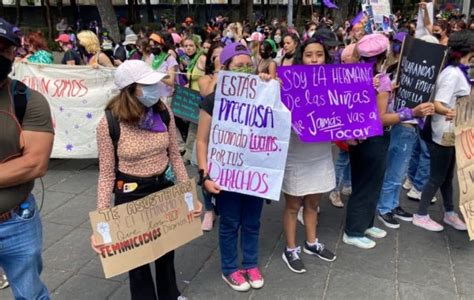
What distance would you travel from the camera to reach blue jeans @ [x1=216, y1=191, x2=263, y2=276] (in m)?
3.21

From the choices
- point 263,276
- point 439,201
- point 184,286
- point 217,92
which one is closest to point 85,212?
point 184,286

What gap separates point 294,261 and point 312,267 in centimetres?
16

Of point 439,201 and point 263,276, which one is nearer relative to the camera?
point 263,276

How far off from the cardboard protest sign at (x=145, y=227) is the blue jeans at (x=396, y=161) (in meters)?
2.19

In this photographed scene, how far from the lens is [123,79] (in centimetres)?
255

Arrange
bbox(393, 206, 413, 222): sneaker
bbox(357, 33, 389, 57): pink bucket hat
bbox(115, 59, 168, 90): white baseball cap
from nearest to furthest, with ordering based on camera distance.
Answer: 1. bbox(115, 59, 168, 90): white baseball cap
2. bbox(357, 33, 389, 57): pink bucket hat
3. bbox(393, 206, 413, 222): sneaker

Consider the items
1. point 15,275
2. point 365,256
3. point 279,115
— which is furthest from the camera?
point 365,256

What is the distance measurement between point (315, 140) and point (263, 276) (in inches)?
45.2

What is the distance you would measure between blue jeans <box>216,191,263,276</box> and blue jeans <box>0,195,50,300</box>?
→ 127 cm

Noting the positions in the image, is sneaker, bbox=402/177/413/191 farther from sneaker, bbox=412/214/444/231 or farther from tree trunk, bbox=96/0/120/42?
tree trunk, bbox=96/0/120/42

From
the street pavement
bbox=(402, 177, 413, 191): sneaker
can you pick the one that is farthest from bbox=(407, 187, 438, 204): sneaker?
the street pavement

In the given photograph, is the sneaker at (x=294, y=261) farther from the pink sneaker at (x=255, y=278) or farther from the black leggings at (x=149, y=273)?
the black leggings at (x=149, y=273)

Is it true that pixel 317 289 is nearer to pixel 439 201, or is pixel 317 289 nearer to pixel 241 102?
pixel 241 102

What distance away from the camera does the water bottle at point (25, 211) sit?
2.25 metres
